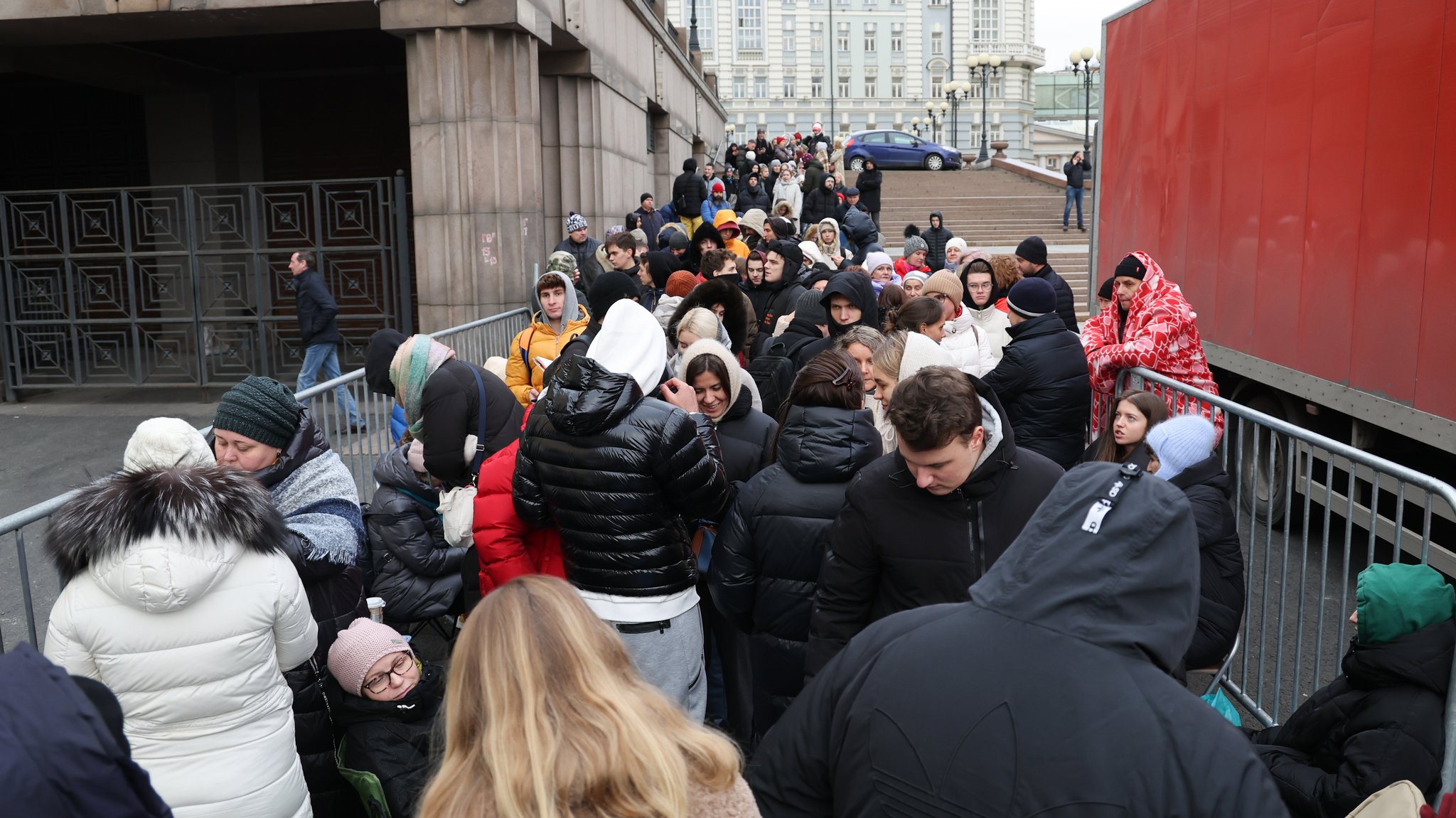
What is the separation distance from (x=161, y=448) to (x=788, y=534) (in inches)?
80.5

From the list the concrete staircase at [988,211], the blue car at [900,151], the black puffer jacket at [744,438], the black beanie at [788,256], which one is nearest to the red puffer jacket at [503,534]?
the black puffer jacket at [744,438]

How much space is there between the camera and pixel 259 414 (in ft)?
12.8

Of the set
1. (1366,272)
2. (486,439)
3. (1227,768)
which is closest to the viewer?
(1227,768)

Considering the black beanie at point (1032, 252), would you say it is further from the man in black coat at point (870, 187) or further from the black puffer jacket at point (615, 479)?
the man in black coat at point (870, 187)

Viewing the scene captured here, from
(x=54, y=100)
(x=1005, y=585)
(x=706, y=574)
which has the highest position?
(x=54, y=100)

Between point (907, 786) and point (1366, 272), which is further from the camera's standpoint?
point (1366, 272)

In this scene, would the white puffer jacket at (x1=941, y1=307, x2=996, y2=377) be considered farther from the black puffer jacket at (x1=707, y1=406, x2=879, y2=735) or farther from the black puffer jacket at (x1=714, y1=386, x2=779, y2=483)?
the black puffer jacket at (x1=707, y1=406, x2=879, y2=735)

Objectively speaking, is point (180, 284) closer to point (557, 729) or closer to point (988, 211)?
point (557, 729)

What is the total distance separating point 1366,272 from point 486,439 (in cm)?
506

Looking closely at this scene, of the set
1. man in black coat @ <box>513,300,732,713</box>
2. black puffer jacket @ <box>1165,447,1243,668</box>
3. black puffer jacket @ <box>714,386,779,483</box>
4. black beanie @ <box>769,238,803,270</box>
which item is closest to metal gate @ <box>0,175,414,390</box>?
black beanie @ <box>769,238,803,270</box>

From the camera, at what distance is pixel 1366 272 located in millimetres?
6656

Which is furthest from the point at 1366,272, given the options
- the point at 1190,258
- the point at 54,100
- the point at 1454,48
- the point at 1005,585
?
the point at 54,100

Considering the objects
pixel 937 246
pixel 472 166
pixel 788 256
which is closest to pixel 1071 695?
pixel 788 256

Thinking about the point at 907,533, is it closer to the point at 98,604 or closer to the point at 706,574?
the point at 706,574
